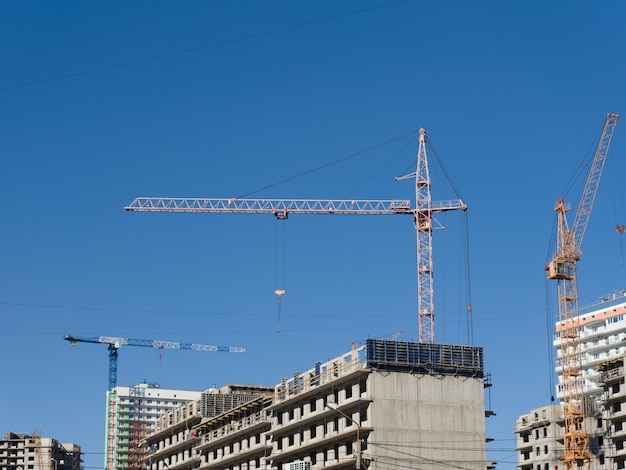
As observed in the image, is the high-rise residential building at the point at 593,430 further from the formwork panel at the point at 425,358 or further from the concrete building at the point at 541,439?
the formwork panel at the point at 425,358

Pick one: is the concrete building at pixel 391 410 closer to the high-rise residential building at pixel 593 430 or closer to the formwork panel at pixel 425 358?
the formwork panel at pixel 425 358

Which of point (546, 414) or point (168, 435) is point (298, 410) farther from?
point (546, 414)

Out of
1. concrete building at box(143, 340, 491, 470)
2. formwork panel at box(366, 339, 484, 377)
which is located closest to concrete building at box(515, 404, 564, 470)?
concrete building at box(143, 340, 491, 470)

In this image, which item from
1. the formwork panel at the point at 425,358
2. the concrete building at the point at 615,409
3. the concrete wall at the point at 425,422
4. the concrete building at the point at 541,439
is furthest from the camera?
the concrete building at the point at 541,439

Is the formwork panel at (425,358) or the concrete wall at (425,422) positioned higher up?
the formwork panel at (425,358)

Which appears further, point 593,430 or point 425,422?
point 593,430

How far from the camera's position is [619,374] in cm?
15950

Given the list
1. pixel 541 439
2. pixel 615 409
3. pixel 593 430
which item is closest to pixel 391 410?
pixel 615 409

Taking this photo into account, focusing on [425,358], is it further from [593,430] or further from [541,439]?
[541,439]

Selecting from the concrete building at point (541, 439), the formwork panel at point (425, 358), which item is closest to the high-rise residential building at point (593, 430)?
the concrete building at point (541, 439)

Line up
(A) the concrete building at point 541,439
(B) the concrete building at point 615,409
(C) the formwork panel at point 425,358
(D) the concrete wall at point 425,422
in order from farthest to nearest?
(A) the concrete building at point 541,439 < (B) the concrete building at point 615,409 < (C) the formwork panel at point 425,358 < (D) the concrete wall at point 425,422

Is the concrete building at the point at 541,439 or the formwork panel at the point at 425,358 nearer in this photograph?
the formwork panel at the point at 425,358

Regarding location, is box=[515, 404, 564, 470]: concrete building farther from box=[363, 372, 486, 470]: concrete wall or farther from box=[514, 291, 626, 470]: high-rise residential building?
box=[363, 372, 486, 470]: concrete wall

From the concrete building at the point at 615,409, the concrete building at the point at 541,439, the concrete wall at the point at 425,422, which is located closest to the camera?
A: the concrete wall at the point at 425,422
